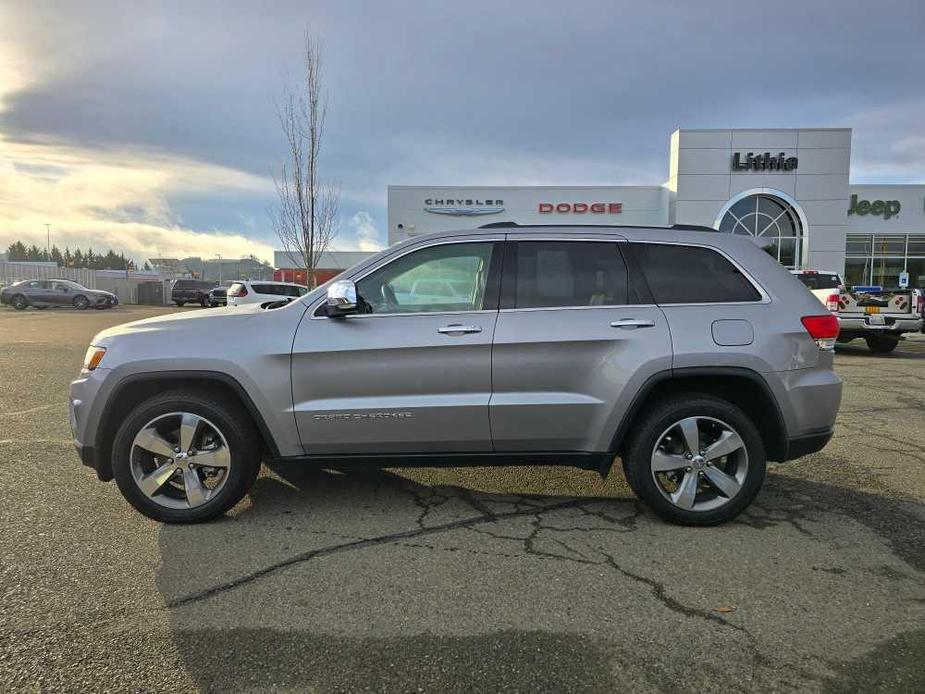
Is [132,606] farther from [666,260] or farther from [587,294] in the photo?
[666,260]

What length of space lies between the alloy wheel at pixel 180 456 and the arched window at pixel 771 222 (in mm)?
28283

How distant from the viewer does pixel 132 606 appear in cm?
293

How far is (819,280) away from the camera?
1570 cm

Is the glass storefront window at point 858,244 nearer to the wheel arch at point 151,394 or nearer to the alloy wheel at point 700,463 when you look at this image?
the alloy wheel at point 700,463

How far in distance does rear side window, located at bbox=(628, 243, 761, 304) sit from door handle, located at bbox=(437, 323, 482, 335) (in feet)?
3.74

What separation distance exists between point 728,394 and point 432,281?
2.07m

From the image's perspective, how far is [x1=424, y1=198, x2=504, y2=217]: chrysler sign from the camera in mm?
29906

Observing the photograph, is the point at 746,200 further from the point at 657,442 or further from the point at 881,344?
the point at 657,442

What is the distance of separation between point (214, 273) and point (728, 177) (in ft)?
208

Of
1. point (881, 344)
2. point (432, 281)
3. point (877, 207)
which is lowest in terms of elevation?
point (881, 344)

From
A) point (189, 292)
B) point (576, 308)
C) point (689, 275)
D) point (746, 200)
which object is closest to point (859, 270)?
point (746, 200)

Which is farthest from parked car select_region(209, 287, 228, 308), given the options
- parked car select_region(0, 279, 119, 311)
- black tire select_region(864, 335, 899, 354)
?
black tire select_region(864, 335, 899, 354)

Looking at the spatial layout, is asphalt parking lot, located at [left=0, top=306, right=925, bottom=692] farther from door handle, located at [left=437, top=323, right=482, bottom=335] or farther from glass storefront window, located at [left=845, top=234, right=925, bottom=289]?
glass storefront window, located at [left=845, top=234, right=925, bottom=289]

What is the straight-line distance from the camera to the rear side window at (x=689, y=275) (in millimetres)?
3936
